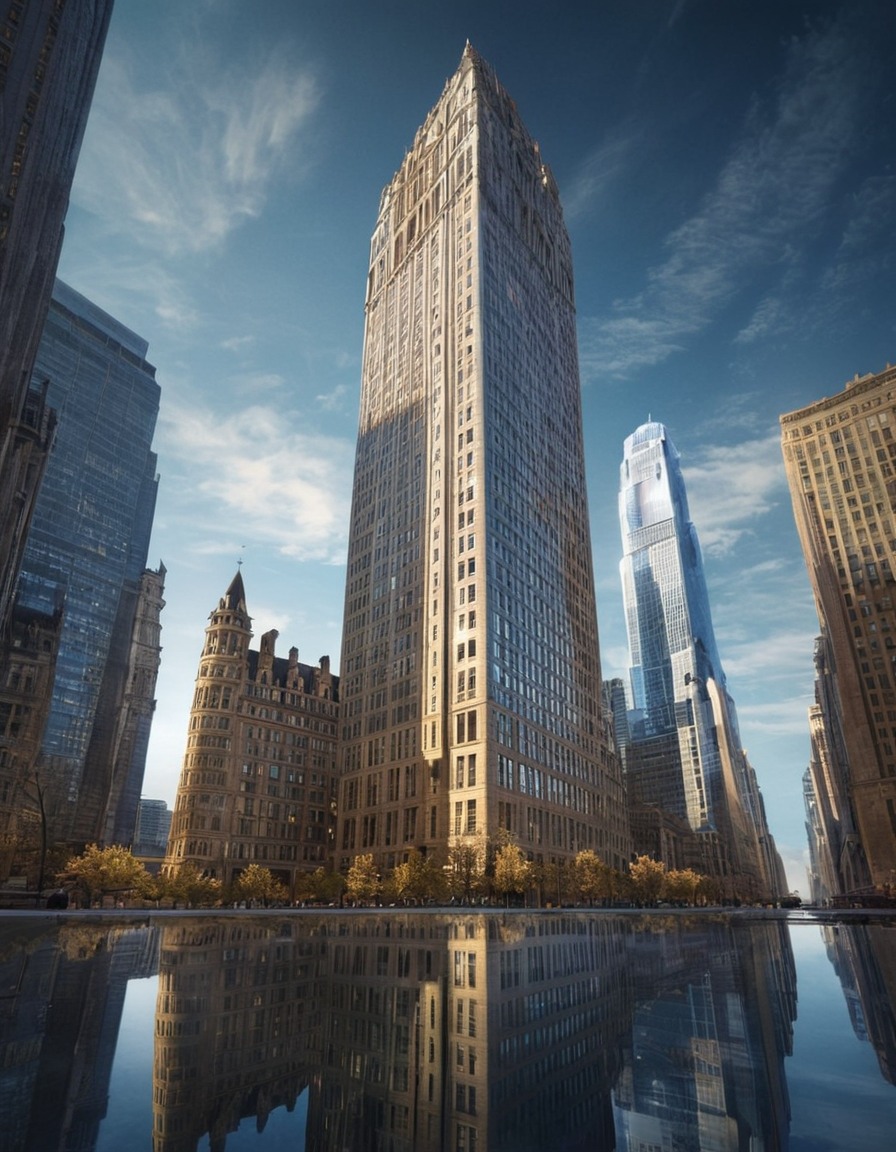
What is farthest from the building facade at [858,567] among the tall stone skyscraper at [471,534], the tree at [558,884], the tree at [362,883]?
the tree at [362,883]

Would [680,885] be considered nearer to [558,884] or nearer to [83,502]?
[558,884]

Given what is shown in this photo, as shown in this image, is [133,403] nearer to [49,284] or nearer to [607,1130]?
[49,284]

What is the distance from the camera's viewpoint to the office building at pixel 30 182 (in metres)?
45.8

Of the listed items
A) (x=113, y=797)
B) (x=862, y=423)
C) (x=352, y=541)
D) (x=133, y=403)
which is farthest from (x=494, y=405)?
(x=113, y=797)

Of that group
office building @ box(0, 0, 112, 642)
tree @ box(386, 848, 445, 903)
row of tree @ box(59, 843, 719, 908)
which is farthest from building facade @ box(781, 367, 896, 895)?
office building @ box(0, 0, 112, 642)

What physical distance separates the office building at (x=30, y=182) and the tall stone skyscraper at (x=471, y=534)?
55.3 meters

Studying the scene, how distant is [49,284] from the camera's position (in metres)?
57.9

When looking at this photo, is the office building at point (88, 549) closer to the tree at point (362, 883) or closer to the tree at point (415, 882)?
the tree at point (362, 883)

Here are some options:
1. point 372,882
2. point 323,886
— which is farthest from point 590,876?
point 323,886

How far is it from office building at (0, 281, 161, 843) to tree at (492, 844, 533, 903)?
277 ft

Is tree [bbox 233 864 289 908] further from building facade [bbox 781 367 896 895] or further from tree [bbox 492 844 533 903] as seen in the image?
building facade [bbox 781 367 896 895]

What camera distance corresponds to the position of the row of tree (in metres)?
58.7

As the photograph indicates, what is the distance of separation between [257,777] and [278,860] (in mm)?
14312

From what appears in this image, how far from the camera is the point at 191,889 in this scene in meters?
64.2
